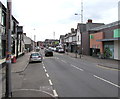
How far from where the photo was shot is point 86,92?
8.09 meters

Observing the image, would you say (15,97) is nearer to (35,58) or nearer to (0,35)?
(0,35)

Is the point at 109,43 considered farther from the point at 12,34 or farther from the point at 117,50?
the point at 12,34

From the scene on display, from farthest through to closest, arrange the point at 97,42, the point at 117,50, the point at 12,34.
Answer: the point at 97,42 < the point at 117,50 < the point at 12,34

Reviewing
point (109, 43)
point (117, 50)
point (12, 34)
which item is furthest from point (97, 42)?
point (12, 34)

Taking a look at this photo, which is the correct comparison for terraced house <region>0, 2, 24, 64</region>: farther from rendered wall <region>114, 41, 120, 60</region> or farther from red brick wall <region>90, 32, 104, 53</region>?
rendered wall <region>114, 41, 120, 60</region>

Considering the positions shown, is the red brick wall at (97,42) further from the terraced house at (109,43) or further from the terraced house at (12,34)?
the terraced house at (12,34)

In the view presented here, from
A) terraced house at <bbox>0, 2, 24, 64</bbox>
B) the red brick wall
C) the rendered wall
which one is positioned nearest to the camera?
terraced house at <bbox>0, 2, 24, 64</bbox>

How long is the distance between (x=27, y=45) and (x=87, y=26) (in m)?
34.1

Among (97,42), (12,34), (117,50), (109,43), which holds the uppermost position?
(12,34)

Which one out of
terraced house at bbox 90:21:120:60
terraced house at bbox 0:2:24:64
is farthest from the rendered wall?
terraced house at bbox 0:2:24:64

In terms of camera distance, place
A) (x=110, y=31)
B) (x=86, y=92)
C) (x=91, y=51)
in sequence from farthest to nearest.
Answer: (x=91, y=51)
(x=110, y=31)
(x=86, y=92)

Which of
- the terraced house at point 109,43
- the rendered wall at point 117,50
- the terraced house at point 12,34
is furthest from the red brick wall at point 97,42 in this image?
the terraced house at point 12,34

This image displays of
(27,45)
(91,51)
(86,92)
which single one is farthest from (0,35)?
(27,45)

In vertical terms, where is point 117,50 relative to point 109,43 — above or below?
below
